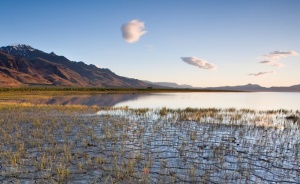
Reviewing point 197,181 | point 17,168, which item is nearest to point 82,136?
point 17,168

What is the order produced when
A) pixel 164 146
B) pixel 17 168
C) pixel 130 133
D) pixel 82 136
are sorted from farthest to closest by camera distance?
1. pixel 130 133
2. pixel 82 136
3. pixel 164 146
4. pixel 17 168

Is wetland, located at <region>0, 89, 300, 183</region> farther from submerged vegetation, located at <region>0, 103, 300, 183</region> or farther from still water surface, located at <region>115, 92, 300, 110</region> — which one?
A: still water surface, located at <region>115, 92, 300, 110</region>

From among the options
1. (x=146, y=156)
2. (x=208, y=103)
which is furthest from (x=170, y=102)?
(x=146, y=156)

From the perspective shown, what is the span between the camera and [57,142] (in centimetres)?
1460

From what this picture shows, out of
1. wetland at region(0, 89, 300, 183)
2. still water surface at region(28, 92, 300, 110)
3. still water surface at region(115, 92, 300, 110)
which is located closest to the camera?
wetland at region(0, 89, 300, 183)

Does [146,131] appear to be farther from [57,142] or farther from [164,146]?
[57,142]

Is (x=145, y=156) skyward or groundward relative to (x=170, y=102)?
groundward

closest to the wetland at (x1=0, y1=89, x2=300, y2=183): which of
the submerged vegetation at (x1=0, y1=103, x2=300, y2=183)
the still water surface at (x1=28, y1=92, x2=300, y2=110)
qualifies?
the submerged vegetation at (x1=0, y1=103, x2=300, y2=183)

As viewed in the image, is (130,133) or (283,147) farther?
(130,133)

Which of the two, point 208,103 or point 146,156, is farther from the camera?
point 208,103

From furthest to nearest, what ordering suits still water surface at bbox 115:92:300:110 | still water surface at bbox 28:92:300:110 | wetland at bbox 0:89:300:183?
still water surface at bbox 28:92:300:110
still water surface at bbox 115:92:300:110
wetland at bbox 0:89:300:183

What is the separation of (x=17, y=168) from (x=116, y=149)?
4.85m

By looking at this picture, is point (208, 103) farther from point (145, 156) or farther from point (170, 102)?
point (145, 156)

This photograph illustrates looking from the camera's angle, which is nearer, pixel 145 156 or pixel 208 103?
pixel 145 156
